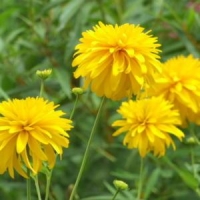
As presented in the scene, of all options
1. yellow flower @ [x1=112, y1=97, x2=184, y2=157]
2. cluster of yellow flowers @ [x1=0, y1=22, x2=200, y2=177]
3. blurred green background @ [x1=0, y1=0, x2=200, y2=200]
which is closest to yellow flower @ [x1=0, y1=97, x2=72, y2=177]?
cluster of yellow flowers @ [x1=0, y1=22, x2=200, y2=177]

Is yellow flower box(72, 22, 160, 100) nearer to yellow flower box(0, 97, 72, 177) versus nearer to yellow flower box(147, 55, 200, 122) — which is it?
yellow flower box(0, 97, 72, 177)

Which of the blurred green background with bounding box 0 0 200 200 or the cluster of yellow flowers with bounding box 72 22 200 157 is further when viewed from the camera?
the blurred green background with bounding box 0 0 200 200

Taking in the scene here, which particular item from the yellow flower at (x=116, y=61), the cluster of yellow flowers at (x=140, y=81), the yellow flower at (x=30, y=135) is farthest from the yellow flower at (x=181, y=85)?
the yellow flower at (x=30, y=135)

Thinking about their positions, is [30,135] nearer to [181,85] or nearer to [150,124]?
[150,124]

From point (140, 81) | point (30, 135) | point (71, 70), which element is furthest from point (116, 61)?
point (71, 70)

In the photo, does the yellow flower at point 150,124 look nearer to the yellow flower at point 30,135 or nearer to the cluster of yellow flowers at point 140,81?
the cluster of yellow flowers at point 140,81

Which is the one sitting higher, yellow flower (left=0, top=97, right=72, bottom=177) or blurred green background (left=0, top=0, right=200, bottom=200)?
blurred green background (left=0, top=0, right=200, bottom=200)

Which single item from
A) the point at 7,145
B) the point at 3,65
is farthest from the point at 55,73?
the point at 7,145
